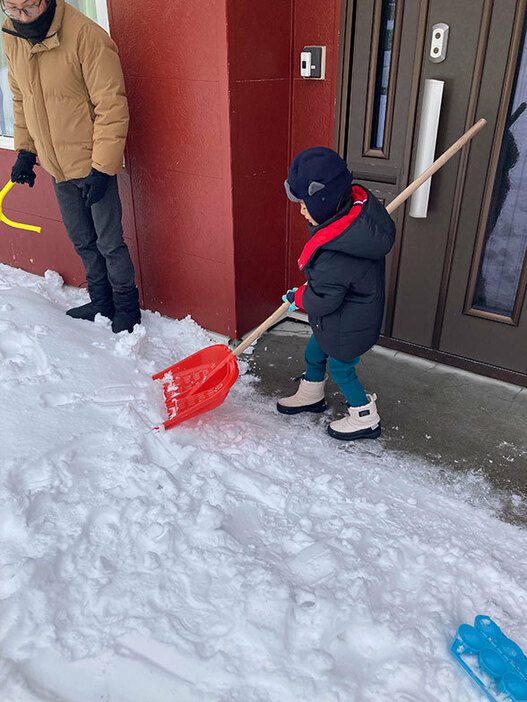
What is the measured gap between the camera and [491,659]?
1771mm

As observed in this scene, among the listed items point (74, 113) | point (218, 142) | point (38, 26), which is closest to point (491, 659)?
point (218, 142)

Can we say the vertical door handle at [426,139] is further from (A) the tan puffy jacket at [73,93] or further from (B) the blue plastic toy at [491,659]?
(B) the blue plastic toy at [491,659]

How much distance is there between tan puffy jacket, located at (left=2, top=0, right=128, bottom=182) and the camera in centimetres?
312

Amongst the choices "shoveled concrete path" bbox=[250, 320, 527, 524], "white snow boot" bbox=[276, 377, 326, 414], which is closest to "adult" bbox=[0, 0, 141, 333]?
"shoveled concrete path" bbox=[250, 320, 527, 524]

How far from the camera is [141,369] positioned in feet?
10.8

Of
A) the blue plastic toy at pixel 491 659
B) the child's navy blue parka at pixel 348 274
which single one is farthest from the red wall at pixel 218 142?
the blue plastic toy at pixel 491 659

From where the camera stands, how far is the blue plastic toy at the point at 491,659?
172 centimetres

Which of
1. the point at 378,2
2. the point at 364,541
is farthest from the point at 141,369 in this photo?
the point at 378,2

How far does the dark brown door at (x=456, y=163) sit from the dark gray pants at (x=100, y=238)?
1474 millimetres

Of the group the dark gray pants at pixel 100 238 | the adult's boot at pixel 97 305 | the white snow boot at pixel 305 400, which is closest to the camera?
the white snow boot at pixel 305 400

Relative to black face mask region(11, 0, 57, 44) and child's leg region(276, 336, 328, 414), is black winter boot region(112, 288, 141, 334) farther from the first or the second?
black face mask region(11, 0, 57, 44)

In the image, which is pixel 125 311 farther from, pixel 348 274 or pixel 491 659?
pixel 491 659

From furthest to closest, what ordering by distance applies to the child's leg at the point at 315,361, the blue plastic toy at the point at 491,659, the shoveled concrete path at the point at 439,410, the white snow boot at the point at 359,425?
the child's leg at the point at 315,361 → the white snow boot at the point at 359,425 → the shoveled concrete path at the point at 439,410 → the blue plastic toy at the point at 491,659

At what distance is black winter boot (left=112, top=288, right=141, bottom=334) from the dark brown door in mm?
1616
